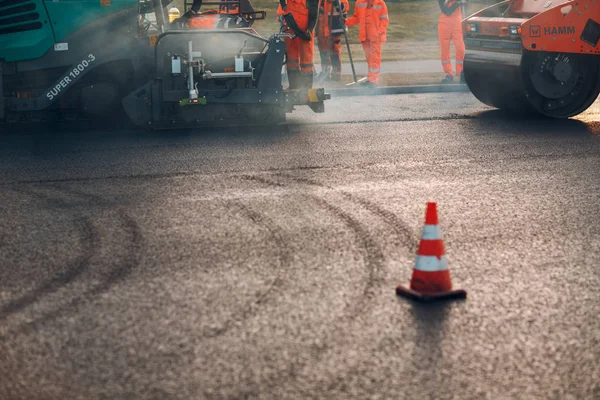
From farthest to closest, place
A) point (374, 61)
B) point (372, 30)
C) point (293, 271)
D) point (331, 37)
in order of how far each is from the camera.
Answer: point (331, 37), point (372, 30), point (374, 61), point (293, 271)

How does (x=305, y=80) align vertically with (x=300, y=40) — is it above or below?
below

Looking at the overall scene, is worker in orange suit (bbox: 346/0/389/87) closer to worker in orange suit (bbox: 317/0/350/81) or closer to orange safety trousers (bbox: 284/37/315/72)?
worker in orange suit (bbox: 317/0/350/81)

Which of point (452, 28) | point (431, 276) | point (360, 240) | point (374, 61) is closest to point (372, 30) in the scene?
point (374, 61)

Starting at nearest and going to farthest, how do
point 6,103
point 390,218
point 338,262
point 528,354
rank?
1. point 528,354
2. point 338,262
3. point 390,218
4. point 6,103

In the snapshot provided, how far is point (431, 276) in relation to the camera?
496cm

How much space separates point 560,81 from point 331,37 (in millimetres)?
5553

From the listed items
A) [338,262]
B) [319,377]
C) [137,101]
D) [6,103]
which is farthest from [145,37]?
[319,377]

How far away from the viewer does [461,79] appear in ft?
50.8

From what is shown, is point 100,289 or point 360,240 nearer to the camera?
point 100,289

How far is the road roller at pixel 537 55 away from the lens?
10.6 meters

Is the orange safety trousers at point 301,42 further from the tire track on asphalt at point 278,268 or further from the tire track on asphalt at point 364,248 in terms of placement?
the tire track on asphalt at point 278,268

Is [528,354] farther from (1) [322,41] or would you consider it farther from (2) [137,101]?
(1) [322,41]

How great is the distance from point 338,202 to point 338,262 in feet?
5.26

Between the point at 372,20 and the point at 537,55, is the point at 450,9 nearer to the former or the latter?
the point at 372,20
